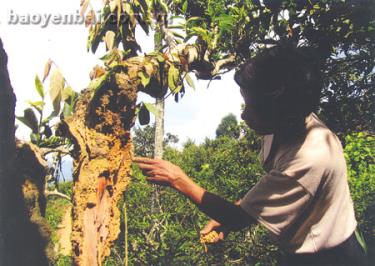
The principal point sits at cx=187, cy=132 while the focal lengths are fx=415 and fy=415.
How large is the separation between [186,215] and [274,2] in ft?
10.5

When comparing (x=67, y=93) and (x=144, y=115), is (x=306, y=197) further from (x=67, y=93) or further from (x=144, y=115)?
(x=67, y=93)

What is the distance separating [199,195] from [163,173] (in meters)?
0.18

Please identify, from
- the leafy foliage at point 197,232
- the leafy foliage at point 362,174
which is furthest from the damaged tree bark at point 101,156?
the leafy foliage at point 362,174

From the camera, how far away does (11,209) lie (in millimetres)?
2023

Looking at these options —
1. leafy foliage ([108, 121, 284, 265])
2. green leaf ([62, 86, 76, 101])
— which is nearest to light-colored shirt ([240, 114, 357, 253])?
green leaf ([62, 86, 76, 101])

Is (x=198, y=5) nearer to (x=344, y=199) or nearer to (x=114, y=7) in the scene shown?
(x=114, y=7)

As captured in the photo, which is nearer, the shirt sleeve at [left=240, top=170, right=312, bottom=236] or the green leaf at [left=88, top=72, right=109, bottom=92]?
the shirt sleeve at [left=240, top=170, right=312, bottom=236]

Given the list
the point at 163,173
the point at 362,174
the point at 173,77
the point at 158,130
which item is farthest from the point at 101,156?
the point at 158,130

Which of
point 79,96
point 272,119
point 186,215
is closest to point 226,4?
point 79,96

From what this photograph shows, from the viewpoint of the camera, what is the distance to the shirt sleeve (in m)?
1.53

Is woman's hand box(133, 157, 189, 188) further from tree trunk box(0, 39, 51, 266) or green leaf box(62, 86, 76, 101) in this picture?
green leaf box(62, 86, 76, 101)

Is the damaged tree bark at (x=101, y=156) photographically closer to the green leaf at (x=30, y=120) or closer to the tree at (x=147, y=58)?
the tree at (x=147, y=58)

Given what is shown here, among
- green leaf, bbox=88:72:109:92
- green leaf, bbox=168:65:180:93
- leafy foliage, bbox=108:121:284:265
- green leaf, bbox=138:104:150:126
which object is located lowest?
leafy foliage, bbox=108:121:284:265

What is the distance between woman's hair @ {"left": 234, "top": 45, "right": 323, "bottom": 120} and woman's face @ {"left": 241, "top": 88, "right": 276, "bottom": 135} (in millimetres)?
12
